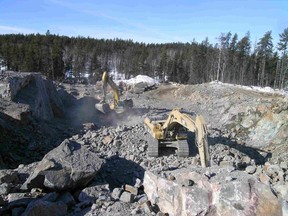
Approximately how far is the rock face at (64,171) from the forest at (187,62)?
42.0 metres

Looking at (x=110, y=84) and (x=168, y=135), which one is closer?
(x=168, y=135)

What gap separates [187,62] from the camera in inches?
2653

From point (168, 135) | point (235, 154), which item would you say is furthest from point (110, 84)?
point (235, 154)

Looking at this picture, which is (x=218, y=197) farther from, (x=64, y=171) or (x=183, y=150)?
(x=183, y=150)

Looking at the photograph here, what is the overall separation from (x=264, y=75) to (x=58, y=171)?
54942 mm

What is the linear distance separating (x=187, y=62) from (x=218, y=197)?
6226 centimetres

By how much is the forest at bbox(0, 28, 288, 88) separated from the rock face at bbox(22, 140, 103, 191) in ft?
138

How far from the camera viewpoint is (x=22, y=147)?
13.9 meters

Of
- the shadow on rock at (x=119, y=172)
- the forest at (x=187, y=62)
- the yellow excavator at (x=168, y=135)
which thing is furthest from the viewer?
the forest at (x=187, y=62)

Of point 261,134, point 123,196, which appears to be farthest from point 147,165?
point 261,134

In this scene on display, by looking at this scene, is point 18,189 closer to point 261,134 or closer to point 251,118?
point 261,134

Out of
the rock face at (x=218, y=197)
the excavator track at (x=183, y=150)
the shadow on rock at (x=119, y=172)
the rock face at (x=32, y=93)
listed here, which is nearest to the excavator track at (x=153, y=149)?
the excavator track at (x=183, y=150)

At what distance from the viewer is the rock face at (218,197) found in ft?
20.0

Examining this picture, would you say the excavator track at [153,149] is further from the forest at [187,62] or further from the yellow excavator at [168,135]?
the forest at [187,62]
